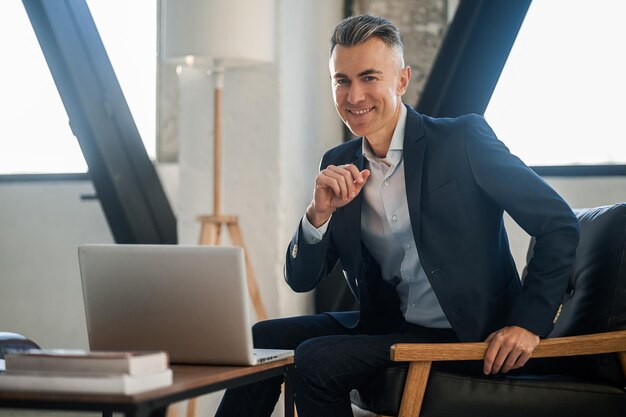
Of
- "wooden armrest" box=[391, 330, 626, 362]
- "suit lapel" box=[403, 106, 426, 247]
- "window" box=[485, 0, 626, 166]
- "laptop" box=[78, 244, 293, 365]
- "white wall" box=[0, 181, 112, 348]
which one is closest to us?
"laptop" box=[78, 244, 293, 365]

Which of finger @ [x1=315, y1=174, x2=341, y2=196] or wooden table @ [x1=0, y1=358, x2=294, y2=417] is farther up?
finger @ [x1=315, y1=174, x2=341, y2=196]

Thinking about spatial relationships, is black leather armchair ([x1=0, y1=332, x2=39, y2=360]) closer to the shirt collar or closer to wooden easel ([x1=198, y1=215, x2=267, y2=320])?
the shirt collar

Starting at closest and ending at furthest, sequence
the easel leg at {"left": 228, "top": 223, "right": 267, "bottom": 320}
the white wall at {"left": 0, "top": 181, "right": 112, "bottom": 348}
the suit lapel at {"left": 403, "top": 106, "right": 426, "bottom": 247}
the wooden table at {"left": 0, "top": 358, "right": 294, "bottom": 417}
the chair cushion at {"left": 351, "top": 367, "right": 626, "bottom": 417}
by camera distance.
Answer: the wooden table at {"left": 0, "top": 358, "right": 294, "bottom": 417} < the chair cushion at {"left": 351, "top": 367, "right": 626, "bottom": 417} < the suit lapel at {"left": 403, "top": 106, "right": 426, "bottom": 247} < the easel leg at {"left": 228, "top": 223, "right": 267, "bottom": 320} < the white wall at {"left": 0, "top": 181, "right": 112, "bottom": 348}

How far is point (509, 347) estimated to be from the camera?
2232mm

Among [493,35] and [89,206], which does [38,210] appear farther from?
[493,35]

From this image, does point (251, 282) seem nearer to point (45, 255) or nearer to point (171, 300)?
point (171, 300)

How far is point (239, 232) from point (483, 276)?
1.76 metres

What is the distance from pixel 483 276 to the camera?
243 centimetres

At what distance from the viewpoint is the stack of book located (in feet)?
5.19

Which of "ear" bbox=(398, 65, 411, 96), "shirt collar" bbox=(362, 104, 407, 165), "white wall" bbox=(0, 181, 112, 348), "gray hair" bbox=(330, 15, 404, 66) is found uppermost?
"gray hair" bbox=(330, 15, 404, 66)

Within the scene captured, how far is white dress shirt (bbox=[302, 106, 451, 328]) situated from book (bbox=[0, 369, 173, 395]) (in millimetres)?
950

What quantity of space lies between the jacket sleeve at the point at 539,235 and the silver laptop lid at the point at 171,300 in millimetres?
758

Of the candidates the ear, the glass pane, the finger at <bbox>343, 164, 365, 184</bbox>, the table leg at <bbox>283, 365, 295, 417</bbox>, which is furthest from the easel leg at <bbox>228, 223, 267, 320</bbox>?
the glass pane

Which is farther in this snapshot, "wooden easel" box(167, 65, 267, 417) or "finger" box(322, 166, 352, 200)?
"wooden easel" box(167, 65, 267, 417)
